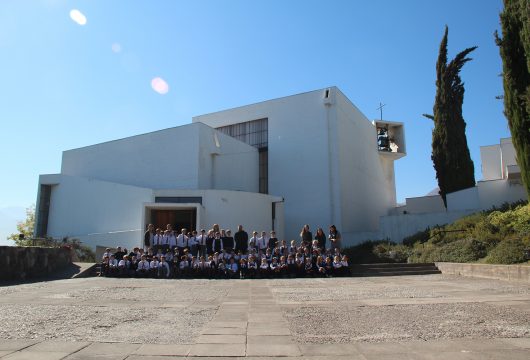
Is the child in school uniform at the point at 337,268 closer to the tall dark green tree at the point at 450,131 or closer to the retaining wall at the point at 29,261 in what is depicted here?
the retaining wall at the point at 29,261

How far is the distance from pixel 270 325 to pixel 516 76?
13.0m

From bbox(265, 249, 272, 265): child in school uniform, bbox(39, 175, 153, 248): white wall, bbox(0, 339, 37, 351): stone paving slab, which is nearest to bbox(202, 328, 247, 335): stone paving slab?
bbox(0, 339, 37, 351): stone paving slab

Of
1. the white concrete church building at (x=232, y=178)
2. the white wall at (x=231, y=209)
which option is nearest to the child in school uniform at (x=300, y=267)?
the white wall at (x=231, y=209)

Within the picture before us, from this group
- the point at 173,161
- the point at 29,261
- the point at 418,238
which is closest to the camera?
the point at 29,261

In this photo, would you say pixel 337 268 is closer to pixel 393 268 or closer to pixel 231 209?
pixel 393 268

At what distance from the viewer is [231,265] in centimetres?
1408

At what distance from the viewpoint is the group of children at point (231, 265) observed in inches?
546

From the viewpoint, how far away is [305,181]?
27312mm

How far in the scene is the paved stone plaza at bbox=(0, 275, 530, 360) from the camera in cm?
385

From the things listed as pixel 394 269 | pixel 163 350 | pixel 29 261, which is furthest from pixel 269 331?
pixel 394 269

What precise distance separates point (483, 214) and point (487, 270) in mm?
7685

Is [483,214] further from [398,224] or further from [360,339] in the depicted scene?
[360,339]

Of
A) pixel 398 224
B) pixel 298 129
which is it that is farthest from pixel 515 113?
pixel 298 129

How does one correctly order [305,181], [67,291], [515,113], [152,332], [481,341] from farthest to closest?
[305,181] → [515,113] → [67,291] → [152,332] → [481,341]
